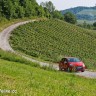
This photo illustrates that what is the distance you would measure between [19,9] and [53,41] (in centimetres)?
2885

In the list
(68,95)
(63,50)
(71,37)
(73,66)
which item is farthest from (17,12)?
(68,95)

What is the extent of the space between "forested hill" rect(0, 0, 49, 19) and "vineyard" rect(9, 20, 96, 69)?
7970 mm

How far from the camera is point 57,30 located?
104312 mm

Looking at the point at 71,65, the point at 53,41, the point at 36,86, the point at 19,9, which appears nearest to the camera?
the point at 36,86

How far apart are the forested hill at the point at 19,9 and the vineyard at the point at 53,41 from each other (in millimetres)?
7970

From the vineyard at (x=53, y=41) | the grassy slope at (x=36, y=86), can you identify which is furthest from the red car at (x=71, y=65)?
the vineyard at (x=53, y=41)

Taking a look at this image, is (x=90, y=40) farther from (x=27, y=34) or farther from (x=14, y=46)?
(x=14, y=46)

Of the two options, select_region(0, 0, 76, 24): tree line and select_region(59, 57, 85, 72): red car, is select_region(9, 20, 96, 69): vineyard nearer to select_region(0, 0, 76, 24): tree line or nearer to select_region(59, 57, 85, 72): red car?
select_region(0, 0, 76, 24): tree line

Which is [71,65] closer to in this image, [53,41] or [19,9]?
[53,41]

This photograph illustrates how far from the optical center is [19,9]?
369ft

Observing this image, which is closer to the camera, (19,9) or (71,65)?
(71,65)

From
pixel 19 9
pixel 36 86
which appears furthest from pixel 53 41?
pixel 36 86

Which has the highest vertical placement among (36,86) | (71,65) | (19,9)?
(36,86)

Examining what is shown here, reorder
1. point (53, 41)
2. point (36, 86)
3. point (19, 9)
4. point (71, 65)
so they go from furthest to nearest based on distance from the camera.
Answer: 1. point (19, 9)
2. point (53, 41)
3. point (71, 65)
4. point (36, 86)
